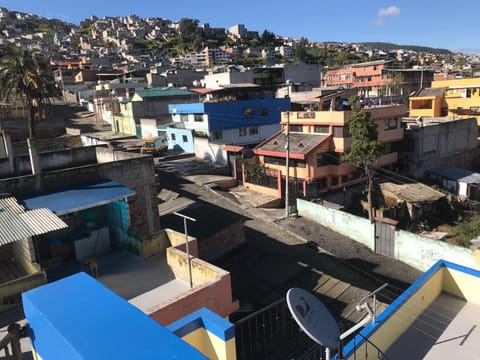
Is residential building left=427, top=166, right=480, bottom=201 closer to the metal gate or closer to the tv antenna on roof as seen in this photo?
the metal gate

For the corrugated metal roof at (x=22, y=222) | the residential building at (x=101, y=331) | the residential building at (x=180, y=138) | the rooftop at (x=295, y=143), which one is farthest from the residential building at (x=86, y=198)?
the residential building at (x=180, y=138)

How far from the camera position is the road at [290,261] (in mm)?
16391

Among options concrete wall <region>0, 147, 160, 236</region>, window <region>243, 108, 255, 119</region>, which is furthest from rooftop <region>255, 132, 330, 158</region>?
concrete wall <region>0, 147, 160, 236</region>

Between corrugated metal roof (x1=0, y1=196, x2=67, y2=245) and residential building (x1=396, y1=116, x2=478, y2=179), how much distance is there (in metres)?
31.2

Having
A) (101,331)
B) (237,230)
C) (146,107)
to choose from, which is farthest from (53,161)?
(146,107)

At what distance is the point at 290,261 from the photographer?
18516mm

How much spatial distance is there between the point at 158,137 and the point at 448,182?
30.1m

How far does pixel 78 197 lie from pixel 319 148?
2060 centimetres

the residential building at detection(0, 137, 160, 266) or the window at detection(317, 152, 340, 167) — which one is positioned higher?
the residential building at detection(0, 137, 160, 266)

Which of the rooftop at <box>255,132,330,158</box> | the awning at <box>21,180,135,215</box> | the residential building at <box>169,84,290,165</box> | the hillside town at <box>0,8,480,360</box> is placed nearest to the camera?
the hillside town at <box>0,8,480,360</box>

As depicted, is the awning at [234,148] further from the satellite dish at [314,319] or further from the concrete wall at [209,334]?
the satellite dish at [314,319]

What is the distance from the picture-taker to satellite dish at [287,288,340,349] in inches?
192

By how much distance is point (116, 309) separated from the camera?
4871 mm

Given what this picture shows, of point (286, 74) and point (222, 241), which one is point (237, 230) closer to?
point (222, 241)
